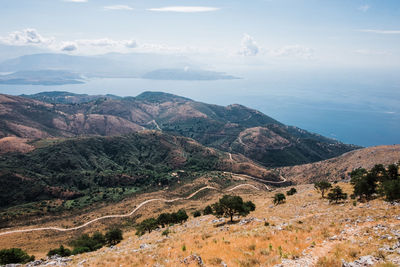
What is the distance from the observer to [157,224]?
41.9 metres

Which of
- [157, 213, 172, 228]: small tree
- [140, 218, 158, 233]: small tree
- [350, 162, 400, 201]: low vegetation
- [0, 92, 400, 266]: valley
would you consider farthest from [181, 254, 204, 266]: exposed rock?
[157, 213, 172, 228]: small tree

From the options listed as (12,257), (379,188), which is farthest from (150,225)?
(379,188)

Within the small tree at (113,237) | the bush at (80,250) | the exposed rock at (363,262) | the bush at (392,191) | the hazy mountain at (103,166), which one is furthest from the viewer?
the hazy mountain at (103,166)

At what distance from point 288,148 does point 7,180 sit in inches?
7497

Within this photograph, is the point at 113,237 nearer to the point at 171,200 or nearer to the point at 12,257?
the point at 12,257

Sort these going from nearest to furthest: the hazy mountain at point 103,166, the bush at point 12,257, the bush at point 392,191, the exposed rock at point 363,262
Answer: the exposed rock at point 363,262, the bush at point 392,191, the bush at point 12,257, the hazy mountain at point 103,166

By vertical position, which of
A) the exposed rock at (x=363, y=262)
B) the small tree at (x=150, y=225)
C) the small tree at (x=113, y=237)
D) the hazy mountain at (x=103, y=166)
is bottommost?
the hazy mountain at (x=103, y=166)

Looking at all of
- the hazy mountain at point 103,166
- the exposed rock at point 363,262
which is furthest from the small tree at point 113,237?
the hazy mountain at point 103,166

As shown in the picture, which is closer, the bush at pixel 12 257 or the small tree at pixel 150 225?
the bush at pixel 12 257

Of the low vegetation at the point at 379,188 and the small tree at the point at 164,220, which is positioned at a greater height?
the low vegetation at the point at 379,188

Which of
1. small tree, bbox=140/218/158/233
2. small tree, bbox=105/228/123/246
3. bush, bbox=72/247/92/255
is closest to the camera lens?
bush, bbox=72/247/92/255

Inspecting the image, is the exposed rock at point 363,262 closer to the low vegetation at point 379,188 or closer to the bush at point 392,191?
the bush at point 392,191

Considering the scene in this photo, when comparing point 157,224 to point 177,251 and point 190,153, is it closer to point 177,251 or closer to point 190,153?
point 177,251

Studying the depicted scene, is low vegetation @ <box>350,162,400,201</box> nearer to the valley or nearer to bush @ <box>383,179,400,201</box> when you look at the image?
bush @ <box>383,179,400,201</box>
